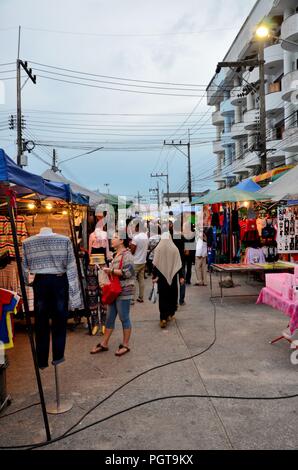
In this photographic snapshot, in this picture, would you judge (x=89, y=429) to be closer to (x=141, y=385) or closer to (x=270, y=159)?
(x=141, y=385)

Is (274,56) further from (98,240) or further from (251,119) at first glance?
(98,240)

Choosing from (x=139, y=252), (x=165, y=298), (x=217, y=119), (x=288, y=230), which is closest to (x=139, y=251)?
(x=139, y=252)

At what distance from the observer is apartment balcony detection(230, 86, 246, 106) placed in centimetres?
3279

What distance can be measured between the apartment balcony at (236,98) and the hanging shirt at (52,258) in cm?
3239

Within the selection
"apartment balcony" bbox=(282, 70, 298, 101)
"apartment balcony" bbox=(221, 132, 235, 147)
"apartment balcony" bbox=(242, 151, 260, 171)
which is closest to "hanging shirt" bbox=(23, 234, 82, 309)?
"apartment balcony" bbox=(282, 70, 298, 101)

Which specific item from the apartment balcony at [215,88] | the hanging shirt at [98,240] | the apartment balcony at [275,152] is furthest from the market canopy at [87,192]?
the apartment balcony at [215,88]

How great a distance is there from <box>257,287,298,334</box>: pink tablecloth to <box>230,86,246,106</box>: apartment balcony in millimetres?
30358

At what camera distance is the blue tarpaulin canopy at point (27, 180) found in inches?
136

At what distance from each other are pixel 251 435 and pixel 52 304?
234cm

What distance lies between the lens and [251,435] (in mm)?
3168

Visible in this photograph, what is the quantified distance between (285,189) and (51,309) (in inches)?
230

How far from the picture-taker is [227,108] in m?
36.4

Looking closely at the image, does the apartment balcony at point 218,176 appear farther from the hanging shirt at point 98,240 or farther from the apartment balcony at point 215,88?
Answer: the hanging shirt at point 98,240

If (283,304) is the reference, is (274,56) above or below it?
above
